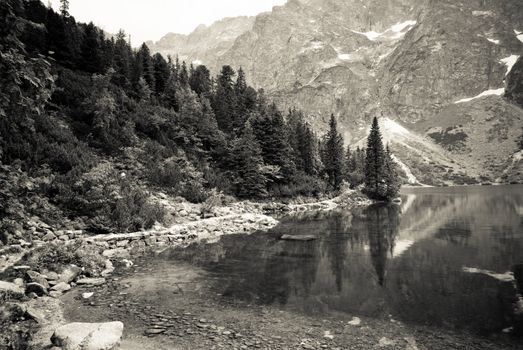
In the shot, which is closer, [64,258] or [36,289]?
[36,289]

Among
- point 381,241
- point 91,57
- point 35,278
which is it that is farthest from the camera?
point 91,57

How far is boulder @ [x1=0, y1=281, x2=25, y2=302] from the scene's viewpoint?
1074 centimetres

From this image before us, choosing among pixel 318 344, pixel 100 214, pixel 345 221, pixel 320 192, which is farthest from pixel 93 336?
pixel 320 192

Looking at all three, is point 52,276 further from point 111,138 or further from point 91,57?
point 91,57

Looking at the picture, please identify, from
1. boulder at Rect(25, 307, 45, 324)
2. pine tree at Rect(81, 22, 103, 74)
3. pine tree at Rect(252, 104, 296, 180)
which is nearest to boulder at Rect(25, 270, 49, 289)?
boulder at Rect(25, 307, 45, 324)

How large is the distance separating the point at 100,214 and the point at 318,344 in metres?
17.8

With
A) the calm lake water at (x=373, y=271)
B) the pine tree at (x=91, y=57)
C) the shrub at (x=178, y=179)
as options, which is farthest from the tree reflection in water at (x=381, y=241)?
the pine tree at (x=91, y=57)

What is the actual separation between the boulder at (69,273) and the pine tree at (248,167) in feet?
94.9

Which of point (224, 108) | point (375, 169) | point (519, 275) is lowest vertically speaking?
point (519, 275)

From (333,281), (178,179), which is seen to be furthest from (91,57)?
A: (333,281)

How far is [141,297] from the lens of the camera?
1262cm

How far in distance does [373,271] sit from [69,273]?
13.6 meters

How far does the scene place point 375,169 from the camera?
6988 cm

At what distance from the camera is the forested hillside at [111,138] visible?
7600 millimetres
